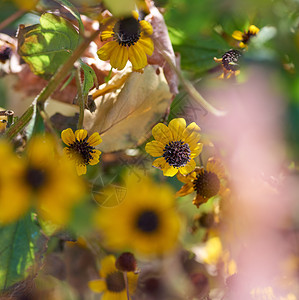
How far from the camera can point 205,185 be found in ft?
2.15

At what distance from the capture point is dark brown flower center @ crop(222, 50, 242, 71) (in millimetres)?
581

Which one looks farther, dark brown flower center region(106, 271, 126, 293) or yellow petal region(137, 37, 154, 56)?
dark brown flower center region(106, 271, 126, 293)

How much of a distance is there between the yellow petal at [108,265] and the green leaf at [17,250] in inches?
10.9

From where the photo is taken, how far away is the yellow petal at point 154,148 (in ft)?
1.91

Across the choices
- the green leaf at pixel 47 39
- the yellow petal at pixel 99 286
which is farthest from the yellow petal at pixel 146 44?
the yellow petal at pixel 99 286

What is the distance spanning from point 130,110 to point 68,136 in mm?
149

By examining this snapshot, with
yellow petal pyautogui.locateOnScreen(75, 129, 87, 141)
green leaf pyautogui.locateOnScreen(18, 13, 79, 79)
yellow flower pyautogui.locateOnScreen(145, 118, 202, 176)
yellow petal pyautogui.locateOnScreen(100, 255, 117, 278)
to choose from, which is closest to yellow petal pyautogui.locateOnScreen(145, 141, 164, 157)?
yellow flower pyautogui.locateOnScreen(145, 118, 202, 176)

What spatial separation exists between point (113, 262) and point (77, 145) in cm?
36

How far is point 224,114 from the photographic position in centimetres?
61

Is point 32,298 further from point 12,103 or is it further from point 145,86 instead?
point 145,86

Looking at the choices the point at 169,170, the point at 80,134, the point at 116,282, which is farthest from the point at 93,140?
the point at 116,282

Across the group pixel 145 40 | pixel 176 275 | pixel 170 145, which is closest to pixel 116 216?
pixel 170 145

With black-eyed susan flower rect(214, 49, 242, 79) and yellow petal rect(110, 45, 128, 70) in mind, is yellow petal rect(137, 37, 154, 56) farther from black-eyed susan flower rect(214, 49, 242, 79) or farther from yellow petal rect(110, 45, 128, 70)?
black-eyed susan flower rect(214, 49, 242, 79)

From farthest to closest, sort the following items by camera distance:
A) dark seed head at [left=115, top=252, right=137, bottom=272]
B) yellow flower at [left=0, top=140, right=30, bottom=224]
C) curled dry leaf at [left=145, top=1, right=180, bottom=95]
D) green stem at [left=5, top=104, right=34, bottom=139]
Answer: dark seed head at [left=115, top=252, right=137, bottom=272] → curled dry leaf at [left=145, top=1, right=180, bottom=95] → green stem at [left=5, top=104, right=34, bottom=139] → yellow flower at [left=0, top=140, right=30, bottom=224]
